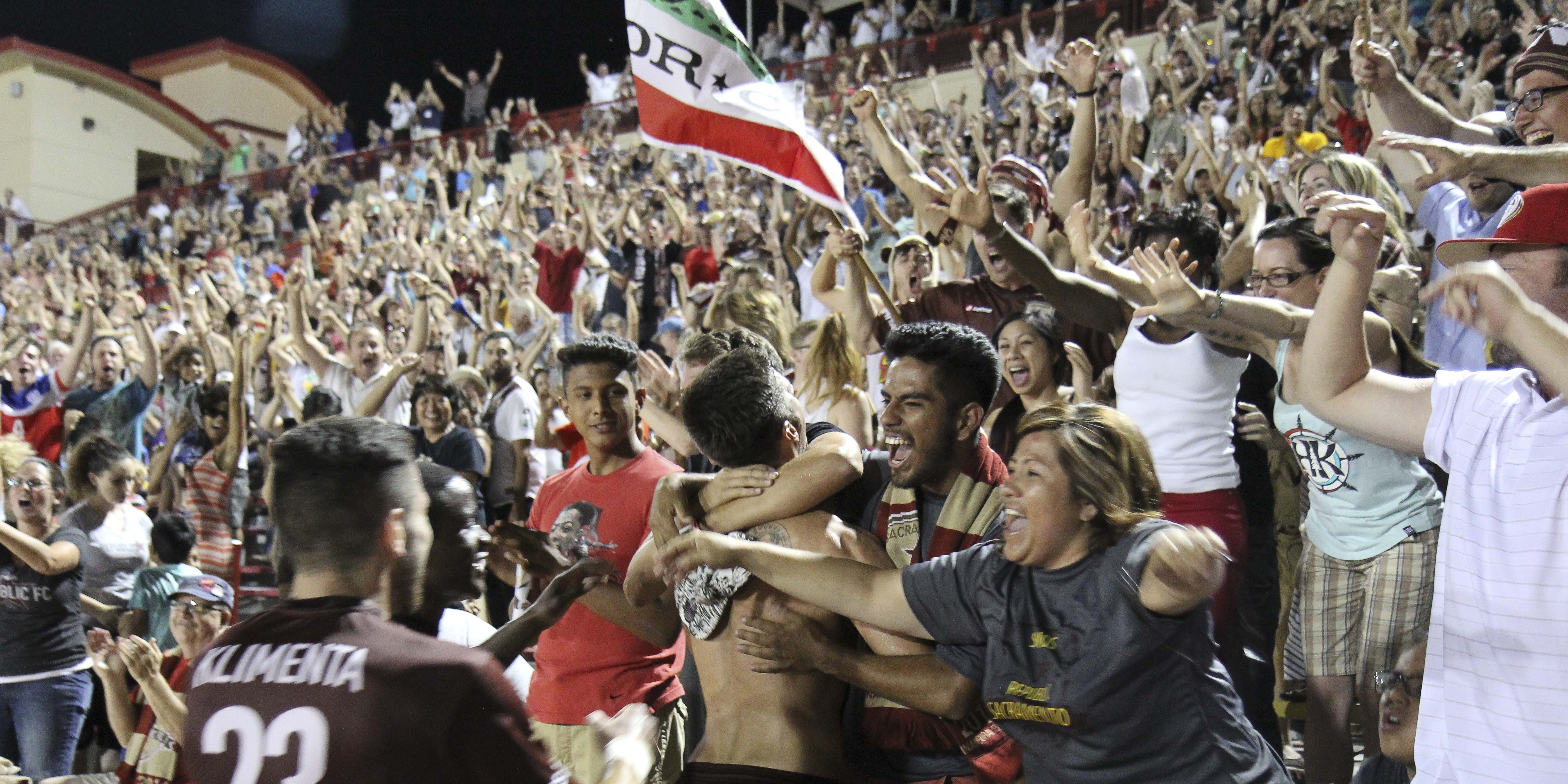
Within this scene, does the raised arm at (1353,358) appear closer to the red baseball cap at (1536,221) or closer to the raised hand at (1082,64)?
the red baseball cap at (1536,221)

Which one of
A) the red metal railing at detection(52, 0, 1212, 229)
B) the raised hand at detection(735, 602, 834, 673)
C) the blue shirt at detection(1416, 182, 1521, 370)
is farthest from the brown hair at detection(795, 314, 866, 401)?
the red metal railing at detection(52, 0, 1212, 229)

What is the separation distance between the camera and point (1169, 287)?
3148 millimetres

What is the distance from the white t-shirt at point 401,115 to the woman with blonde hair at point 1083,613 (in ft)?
82.4

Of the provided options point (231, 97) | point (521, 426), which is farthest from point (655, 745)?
point (231, 97)

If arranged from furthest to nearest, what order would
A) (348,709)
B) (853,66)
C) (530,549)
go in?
(853,66)
(530,549)
(348,709)

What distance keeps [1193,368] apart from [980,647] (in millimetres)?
1805

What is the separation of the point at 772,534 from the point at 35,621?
13.2ft

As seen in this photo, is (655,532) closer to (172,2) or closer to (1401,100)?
(1401,100)

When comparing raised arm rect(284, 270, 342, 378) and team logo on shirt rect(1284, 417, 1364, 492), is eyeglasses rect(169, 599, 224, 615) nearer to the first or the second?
team logo on shirt rect(1284, 417, 1364, 492)

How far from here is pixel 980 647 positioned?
2.47m

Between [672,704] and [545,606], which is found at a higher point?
[545,606]

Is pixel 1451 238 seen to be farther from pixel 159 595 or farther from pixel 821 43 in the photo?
pixel 821 43

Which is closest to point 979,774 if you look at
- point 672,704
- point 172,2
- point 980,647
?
point 980,647

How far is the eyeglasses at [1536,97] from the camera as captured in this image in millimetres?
3645
